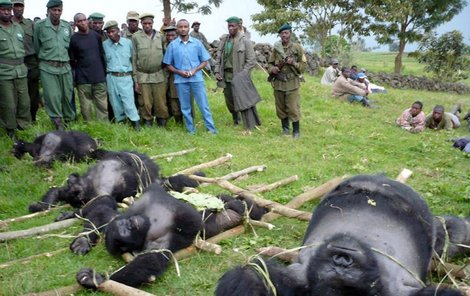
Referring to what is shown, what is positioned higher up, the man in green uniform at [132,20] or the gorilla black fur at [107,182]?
the man in green uniform at [132,20]

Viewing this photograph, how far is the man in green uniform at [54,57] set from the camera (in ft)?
28.5

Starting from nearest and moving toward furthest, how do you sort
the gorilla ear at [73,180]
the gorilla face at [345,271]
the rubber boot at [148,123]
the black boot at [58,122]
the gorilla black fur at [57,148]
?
the gorilla face at [345,271] < the gorilla ear at [73,180] < the gorilla black fur at [57,148] < the black boot at [58,122] < the rubber boot at [148,123]

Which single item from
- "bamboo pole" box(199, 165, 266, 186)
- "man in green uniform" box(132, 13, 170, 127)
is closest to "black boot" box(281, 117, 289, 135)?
"man in green uniform" box(132, 13, 170, 127)

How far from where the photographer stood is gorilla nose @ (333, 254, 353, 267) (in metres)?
2.78

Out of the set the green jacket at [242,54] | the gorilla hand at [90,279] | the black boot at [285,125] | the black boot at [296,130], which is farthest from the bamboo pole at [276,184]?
the green jacket at [242,54]

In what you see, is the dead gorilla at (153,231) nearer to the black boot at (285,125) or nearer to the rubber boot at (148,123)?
the rubber boot at (148,123)

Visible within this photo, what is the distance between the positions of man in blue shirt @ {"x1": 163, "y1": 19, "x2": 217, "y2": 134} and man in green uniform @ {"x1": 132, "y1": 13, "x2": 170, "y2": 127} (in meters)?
0.28

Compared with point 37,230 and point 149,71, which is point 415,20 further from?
point 37,230

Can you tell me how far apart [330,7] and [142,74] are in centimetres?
1844

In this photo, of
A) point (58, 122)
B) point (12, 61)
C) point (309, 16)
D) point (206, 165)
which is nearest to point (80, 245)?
point (206, 165)

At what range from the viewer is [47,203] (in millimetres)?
5781

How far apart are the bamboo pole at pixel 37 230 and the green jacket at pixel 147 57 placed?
17.3 ft

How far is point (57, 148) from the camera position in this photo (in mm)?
7422

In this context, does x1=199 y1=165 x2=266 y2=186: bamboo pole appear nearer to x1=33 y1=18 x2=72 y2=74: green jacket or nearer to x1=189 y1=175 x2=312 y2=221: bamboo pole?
x1=189 y1=175 x2=312 y2=221: bamboo pole
